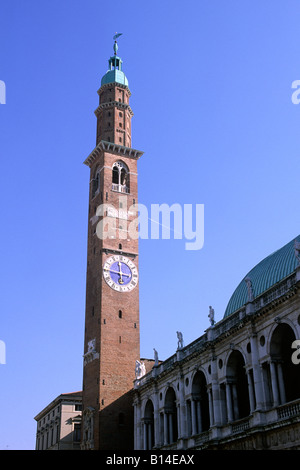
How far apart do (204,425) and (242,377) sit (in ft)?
23.6

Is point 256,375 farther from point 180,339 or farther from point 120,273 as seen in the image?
point 120,273

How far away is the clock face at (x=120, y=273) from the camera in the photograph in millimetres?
61531

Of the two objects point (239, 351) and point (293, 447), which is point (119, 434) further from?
point (293, 447)

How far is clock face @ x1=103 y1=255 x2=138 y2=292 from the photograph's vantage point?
61531 millimetres

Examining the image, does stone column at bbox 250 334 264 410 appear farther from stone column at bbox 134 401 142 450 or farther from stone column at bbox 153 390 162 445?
stone column at bbox 134 401 142 450

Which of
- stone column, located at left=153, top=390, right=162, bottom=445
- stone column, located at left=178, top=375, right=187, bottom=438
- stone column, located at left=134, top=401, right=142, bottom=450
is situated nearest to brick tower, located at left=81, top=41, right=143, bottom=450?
stone column, located at left=134, top=401, right=142, bottom=450

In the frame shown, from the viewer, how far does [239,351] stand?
39156 mm

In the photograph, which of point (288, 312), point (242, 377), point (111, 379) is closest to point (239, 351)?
point (242, 377)

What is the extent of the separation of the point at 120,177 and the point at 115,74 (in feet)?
51.3

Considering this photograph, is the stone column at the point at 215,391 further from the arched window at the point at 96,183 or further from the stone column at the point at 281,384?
the arched window at the point at 96,183

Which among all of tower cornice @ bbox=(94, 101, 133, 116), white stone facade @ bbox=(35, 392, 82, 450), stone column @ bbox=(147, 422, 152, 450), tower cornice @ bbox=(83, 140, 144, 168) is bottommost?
stone column @ bbox=(147, 422, 152, 450)

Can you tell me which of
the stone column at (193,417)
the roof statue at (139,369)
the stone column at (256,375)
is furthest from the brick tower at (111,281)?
the stone column at (256,375)

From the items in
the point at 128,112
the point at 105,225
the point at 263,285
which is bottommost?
the point at 263,285

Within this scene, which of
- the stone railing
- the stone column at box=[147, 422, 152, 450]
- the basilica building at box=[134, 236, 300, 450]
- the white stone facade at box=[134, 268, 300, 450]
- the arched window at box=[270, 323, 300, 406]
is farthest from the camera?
the stone column at box=[147, 422, 152, 450]
